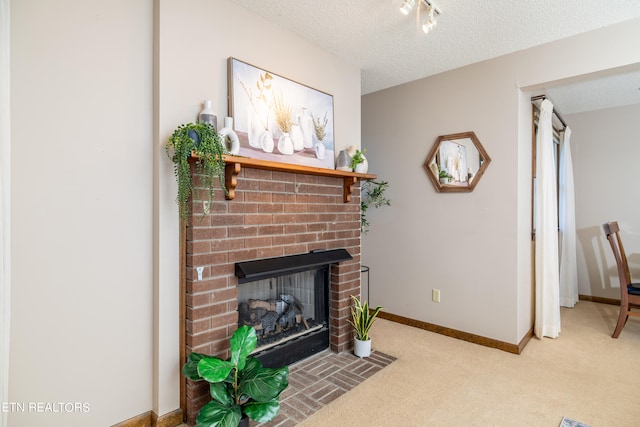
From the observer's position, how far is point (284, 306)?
260cm

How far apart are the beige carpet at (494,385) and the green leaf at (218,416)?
1.55 ft

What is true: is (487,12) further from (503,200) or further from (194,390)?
(194,390)

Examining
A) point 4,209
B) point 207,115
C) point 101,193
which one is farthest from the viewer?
point 207,115

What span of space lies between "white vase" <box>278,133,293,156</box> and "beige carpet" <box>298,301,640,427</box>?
1696 millimetres

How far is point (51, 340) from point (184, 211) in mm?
840

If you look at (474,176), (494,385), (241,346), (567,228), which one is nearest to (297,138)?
(241,346)

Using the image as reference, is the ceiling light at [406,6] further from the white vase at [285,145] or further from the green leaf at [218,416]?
the green leaf at [218,416]

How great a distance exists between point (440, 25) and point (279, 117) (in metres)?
1.36

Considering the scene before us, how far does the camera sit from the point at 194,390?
1.86m

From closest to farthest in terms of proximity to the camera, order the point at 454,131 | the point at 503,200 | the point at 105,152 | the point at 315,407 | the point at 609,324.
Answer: the point at 105,152 < the point at 315,407 < the point at 503,200 < the point at 454,131 < the point at 609,324

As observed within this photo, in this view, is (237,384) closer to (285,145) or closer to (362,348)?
(362,348)

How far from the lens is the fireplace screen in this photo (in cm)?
236

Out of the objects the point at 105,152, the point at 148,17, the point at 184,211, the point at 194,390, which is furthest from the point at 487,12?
the point at 194,390

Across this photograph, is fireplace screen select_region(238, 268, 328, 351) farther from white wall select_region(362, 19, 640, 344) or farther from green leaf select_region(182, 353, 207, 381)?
white wall select_region(362, 19, 640, 344)
